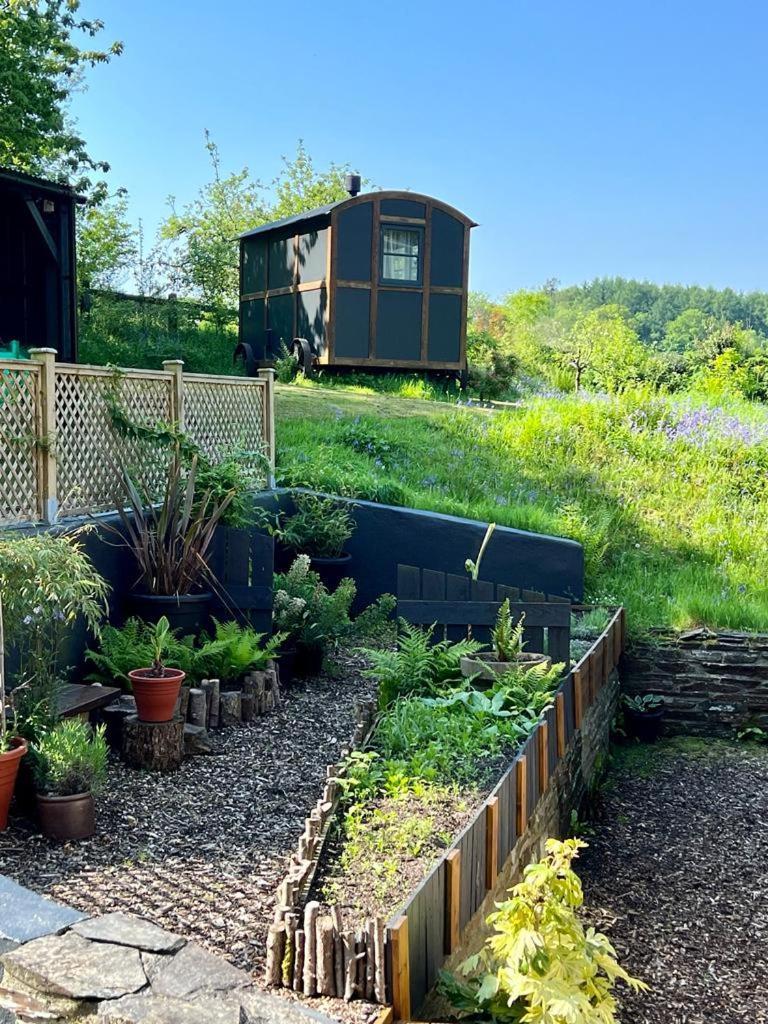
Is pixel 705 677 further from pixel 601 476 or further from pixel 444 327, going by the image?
pixel 444 327

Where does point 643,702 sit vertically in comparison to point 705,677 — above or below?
below

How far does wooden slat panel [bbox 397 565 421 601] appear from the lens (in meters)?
5.63

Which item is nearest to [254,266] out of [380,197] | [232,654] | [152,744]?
[380,197]

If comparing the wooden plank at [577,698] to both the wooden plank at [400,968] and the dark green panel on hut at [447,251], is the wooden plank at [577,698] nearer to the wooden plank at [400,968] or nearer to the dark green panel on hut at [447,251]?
the wooden plank at [400,968]

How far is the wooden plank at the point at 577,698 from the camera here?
17.0 ft

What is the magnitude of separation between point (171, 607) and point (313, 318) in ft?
31.3

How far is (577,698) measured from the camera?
17.3ft

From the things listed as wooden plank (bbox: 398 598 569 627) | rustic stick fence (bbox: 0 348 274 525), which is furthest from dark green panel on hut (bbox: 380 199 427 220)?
wooden plank (bbox: 398 598 569 627)

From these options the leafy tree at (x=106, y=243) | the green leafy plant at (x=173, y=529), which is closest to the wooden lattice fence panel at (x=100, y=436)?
the green leafy plant at (x=173, y=529)

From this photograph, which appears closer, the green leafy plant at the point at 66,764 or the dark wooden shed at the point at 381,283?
the green leafy plant at the point at 66,764

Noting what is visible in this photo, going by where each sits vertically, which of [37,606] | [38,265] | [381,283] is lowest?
[37,606]

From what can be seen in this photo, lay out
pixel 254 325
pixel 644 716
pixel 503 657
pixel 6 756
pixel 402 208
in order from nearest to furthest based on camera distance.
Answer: pixel 6 756 < pixel 503 657 < pixel 644 716 < pixel 402 208 < pixel 254 325

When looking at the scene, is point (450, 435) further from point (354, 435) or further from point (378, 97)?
point (378, 97)

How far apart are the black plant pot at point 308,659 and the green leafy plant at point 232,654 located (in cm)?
53
